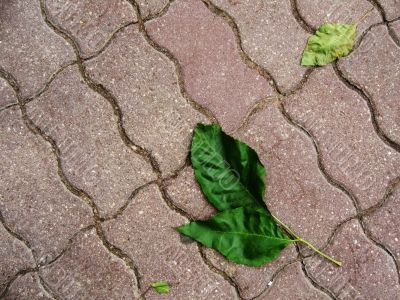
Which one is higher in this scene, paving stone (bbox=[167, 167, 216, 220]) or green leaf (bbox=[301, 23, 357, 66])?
green leaf (bbox=[301, 23, 357, 66])

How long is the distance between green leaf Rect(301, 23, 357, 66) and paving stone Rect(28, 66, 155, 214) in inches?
31.0

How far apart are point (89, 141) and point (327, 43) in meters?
1.02

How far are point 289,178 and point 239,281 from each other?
1.44 feet

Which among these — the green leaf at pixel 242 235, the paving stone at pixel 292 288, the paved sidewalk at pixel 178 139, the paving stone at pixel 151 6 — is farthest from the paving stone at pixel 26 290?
the paving stone at pixel 151 6

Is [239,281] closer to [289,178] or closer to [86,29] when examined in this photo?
[289,178]

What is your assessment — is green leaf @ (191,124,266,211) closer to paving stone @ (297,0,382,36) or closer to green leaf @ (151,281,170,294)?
green leaf @ (151,281,170,294)

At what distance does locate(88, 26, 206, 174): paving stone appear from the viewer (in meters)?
2.02

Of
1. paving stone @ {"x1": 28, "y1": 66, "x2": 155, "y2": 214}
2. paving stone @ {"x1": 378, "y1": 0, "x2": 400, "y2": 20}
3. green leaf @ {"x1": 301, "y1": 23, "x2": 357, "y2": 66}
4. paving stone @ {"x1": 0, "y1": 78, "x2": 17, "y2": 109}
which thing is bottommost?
paving stone @ {"x1": 28, "y1": 66, "x2": 155, "y2": 214}

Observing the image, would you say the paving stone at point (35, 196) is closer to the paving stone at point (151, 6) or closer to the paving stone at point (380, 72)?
the paving stone at point (151, 6)

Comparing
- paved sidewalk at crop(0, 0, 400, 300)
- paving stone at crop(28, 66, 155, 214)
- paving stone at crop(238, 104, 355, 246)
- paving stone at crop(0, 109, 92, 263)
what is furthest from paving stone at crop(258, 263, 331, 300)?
paving stone at crop(0, 109, 92, 263)

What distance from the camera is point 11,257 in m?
1.97

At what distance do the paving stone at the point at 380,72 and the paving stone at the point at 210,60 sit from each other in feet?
1.20

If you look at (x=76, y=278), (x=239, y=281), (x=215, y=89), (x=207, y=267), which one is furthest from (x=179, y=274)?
(x=215, y=89)

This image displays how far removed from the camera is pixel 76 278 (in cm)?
196
